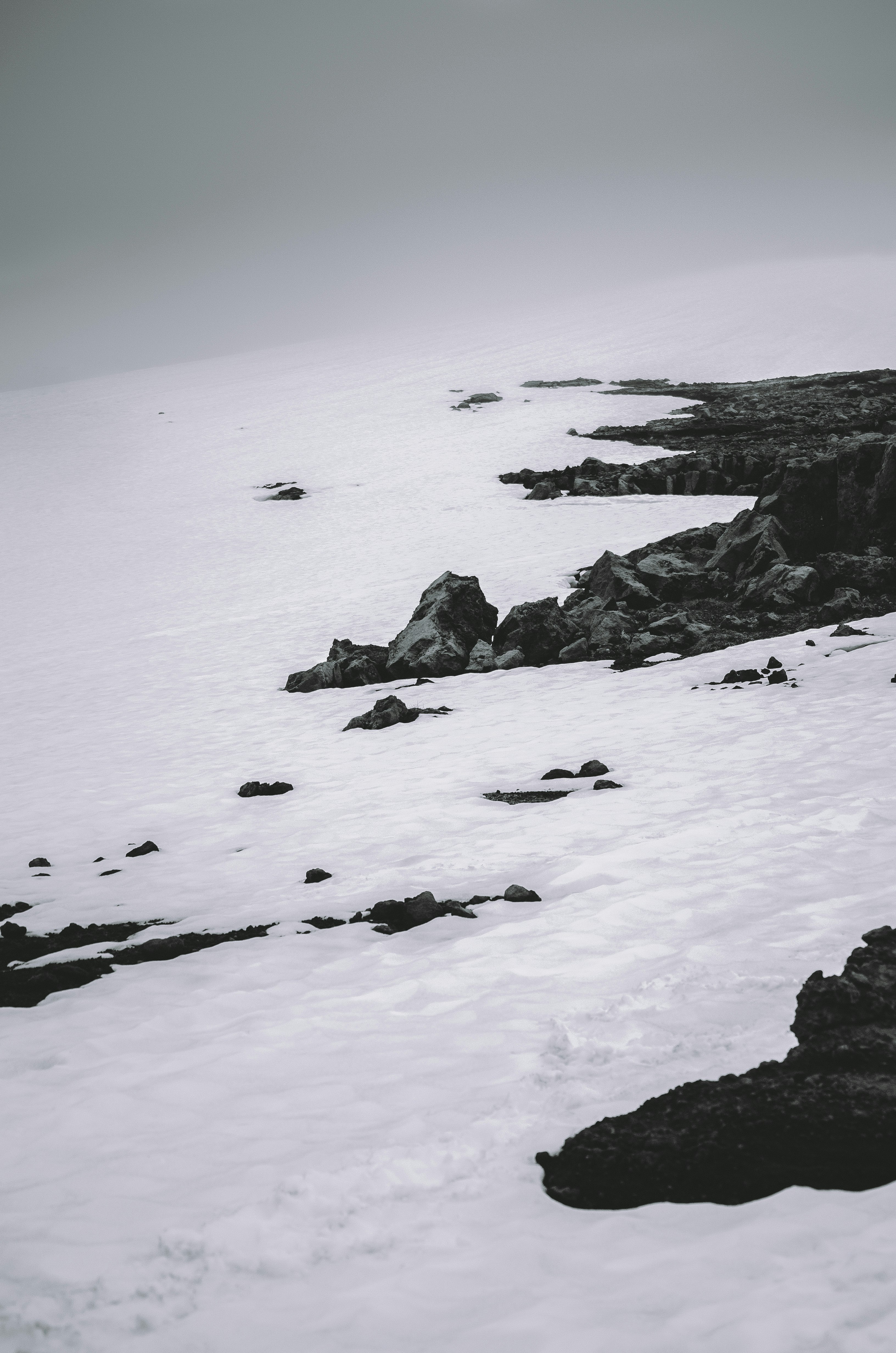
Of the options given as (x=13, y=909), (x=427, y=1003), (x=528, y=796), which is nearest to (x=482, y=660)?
(x=528, y=796)

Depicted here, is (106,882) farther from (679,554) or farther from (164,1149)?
(679,554)

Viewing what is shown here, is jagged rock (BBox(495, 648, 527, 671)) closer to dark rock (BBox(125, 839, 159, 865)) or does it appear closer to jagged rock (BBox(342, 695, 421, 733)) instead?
jagged rock (BBox(342, 695, 421, 733))

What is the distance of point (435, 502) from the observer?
107 ft

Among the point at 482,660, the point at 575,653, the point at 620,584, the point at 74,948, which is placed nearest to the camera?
the point at 74,948

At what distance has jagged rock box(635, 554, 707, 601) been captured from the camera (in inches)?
699

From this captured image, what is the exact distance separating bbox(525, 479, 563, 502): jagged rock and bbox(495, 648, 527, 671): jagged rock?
16.0 meters

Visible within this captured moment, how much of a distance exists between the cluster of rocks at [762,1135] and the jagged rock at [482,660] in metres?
11.7

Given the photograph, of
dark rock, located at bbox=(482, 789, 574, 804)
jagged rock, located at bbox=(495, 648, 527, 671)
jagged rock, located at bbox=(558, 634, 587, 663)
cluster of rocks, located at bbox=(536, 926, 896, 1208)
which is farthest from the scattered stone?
jagged rock, located at bbox=(495, 648, 527, 671)

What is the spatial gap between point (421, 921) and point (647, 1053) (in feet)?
8.31

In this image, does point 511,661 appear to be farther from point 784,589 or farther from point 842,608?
point 842,608

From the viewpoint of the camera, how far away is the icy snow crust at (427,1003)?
10.9 feet

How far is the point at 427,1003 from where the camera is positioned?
18.7 feet

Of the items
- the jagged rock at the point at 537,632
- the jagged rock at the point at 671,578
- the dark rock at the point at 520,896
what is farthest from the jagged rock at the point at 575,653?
the dark rock at the point at 520,896

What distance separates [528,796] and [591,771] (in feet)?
2.67
